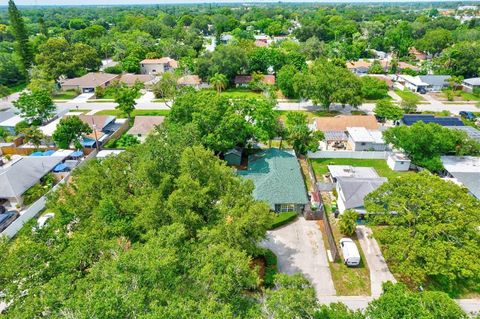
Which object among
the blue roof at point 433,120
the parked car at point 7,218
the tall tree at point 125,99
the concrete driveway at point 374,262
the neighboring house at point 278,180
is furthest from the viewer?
the tall tree at point 125,99

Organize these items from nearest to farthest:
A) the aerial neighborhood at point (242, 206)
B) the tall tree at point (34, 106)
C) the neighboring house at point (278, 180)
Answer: the aerial neighborhood at point (242, 206), the neighboring house at point (278, 180), the tall tree at point (34, 106)

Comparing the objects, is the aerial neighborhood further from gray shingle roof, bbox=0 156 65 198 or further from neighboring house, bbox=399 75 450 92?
neighboring house, bbox=399 75 450 92

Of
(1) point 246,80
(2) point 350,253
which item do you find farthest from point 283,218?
(1) point 246,80

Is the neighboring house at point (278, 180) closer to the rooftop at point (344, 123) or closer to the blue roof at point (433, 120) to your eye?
the rooftop at point (344, 123)

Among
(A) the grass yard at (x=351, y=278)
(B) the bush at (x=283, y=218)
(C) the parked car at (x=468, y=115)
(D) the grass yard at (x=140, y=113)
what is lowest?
(C) the parked car at (x=468, y=115)

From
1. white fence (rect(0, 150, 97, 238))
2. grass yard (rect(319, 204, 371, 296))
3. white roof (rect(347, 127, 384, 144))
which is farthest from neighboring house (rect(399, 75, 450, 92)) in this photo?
white fence (rect(0, 150, 97, 238))

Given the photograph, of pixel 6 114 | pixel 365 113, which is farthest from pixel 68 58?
pixel 365 113

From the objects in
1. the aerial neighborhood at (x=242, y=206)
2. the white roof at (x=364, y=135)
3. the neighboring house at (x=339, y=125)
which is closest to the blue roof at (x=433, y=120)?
the aerial neighborhood at (x=242, y=206)
